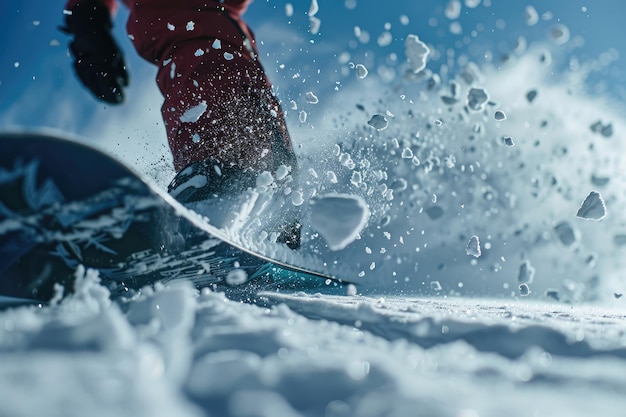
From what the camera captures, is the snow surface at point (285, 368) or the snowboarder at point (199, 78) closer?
the snow surface at point (285, 368)

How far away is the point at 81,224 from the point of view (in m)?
1.09

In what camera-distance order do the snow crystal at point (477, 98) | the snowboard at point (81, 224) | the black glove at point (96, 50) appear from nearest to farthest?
the snowboard at point (81, 224) < the snow crystal at point (477, 98) < the black glove at point (96, 50)

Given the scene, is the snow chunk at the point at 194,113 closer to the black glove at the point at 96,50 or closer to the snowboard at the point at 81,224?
the black glove at the point at 96,50

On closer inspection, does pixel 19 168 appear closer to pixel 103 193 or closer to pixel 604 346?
pixel 103 193

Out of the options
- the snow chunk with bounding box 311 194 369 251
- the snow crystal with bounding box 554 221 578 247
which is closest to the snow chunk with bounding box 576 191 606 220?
the snow crystal with bounding box 554 221 578 247

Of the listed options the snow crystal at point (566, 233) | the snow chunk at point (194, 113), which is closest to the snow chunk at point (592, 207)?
the snow crystal at point (566, 233)

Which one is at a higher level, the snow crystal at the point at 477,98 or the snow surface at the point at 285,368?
the snow crystal at the point at 477,98

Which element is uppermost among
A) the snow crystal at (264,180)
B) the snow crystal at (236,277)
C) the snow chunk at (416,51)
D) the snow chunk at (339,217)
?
the snow chunk at (416,51)

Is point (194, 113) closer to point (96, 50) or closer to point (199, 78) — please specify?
point (199, 78)

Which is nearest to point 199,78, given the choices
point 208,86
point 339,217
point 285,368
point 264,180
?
point 208,86

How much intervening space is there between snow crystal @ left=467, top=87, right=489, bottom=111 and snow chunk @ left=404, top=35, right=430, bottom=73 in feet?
0.83

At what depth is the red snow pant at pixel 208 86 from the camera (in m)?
2.22

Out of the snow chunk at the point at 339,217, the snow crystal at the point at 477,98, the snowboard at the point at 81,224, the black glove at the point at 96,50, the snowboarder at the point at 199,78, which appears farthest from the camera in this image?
the black glove at the point at 96,50

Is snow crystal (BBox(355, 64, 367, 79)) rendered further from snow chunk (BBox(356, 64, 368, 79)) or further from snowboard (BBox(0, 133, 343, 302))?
snowboard (BBox(0, 133, 343, 302))
